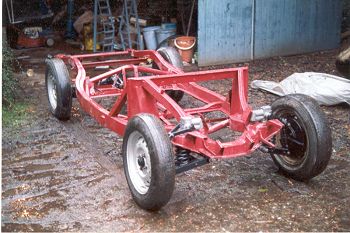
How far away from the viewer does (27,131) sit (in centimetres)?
686

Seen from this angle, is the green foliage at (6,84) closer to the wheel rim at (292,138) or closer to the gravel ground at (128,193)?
the gravel ground at (128,193)

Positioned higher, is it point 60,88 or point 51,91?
point 60,88

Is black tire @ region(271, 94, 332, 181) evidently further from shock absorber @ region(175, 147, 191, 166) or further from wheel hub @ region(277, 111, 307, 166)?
shock absorber @ region(175, 147, 191, 166)

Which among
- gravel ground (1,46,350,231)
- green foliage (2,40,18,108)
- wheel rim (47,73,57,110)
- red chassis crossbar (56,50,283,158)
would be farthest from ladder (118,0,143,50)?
red chassis crossbar (56,50,283,158)

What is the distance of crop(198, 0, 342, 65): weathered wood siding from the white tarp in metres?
2.79

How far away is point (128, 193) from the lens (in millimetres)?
4992

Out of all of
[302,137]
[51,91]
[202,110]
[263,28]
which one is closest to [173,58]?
[51,91]

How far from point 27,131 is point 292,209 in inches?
150

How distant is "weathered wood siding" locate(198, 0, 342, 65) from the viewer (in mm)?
11125

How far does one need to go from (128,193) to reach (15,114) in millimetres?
3217

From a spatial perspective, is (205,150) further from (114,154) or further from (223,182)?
(114,154)

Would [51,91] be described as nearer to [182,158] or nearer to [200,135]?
[182,158]

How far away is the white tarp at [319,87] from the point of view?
7844 millimetres

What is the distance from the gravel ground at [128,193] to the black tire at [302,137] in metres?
0.20
